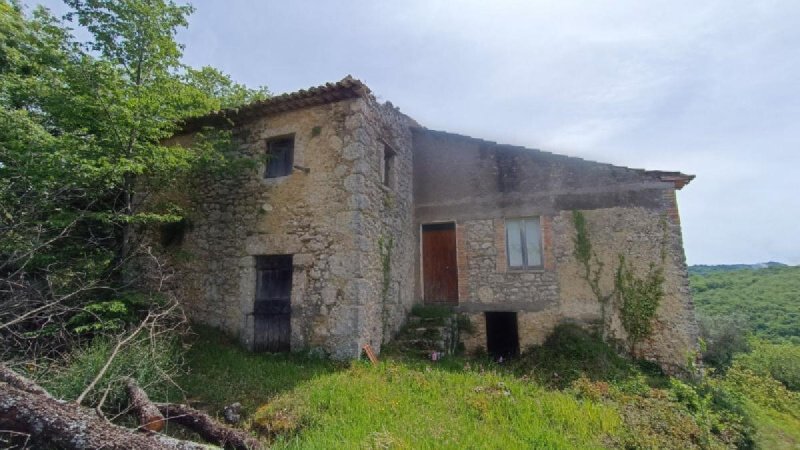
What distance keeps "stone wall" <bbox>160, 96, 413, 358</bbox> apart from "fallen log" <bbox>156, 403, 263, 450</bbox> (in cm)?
290

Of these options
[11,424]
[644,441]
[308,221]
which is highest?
[308,221]

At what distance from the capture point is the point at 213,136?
9.15 metres

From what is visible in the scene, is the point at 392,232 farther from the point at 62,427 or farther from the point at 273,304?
the point at 62,427

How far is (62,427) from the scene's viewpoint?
3488 millimetres

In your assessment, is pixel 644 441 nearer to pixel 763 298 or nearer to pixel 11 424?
pixel 11 424

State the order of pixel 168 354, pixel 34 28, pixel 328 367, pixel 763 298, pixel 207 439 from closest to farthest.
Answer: pixel 207 439 → pixel 168 354 → pixel 328 367 → pixel 34 28 → pixel 763 298

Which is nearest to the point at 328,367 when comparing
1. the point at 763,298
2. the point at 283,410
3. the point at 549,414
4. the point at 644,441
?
the point at 283,410

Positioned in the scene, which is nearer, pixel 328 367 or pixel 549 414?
pixel 549 414

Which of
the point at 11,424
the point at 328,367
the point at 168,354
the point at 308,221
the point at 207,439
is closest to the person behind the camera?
the point at 11,424

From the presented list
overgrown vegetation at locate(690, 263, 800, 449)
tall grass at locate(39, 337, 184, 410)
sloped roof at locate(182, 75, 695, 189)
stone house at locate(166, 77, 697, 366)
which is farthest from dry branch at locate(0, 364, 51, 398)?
overgrown vegetation at locate(690, 263, 800, 449)

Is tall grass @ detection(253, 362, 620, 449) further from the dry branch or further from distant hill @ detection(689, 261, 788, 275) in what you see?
distant hill @ detection(689, 261, 788, 275)

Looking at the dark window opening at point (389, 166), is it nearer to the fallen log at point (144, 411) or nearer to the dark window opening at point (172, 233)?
the dark window opening at point (172, 233)

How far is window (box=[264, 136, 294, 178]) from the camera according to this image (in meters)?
8.86

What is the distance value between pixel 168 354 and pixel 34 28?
26.2 feet
